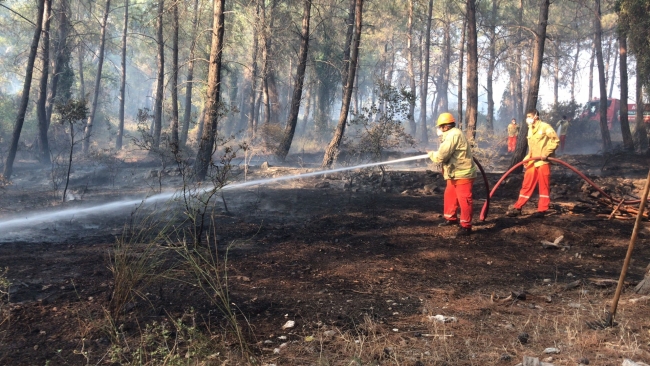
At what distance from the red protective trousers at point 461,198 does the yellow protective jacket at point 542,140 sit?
1.82 metres

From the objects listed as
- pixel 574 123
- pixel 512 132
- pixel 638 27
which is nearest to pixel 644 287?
pixel 638 27

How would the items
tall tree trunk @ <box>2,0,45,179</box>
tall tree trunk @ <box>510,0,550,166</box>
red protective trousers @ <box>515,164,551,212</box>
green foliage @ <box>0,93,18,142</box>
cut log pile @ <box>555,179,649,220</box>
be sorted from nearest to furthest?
red protective trousers @ <box>515,164,551,212</box>
cut log pile @ <box>555,179,649,220</box>
tall tree trunk @ <box>510,0,550,166</box>
tall tree trunk @ <box>2,0,45,179</box>
green foliage @ <box>0,93,18,142</box>

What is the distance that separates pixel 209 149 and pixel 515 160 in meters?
8.14

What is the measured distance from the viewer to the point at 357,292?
445 centimetres

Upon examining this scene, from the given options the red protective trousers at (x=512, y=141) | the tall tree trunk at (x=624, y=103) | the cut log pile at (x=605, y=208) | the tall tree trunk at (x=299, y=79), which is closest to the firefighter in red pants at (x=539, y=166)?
the cut log pile at (x=605, y=208)

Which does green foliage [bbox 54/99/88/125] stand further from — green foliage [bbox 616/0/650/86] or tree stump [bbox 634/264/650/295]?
green foliage [bbox 616/0/650/86]

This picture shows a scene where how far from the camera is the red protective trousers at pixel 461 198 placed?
676 centimetres

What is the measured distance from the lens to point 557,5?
113 feet

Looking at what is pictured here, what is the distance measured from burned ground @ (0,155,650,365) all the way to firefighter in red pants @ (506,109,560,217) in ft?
1.02

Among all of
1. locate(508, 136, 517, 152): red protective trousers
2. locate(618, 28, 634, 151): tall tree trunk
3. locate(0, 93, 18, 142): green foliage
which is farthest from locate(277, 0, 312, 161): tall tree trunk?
locate(0, 93, 18, 142): green foliage

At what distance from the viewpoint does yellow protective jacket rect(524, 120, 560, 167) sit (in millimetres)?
7934

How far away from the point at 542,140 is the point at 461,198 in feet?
7.54

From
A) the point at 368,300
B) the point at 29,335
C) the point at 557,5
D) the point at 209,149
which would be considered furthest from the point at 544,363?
the point at 557,5

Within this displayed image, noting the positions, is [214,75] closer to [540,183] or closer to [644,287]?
[540,183]
